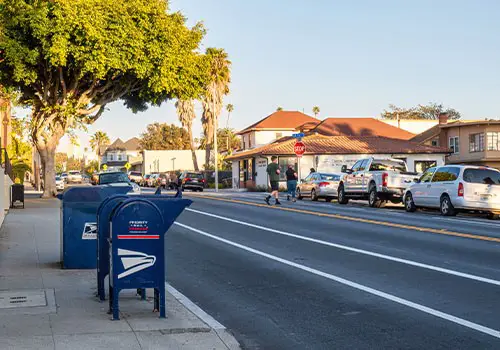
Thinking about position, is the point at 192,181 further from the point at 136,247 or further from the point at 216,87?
the point at 136,247

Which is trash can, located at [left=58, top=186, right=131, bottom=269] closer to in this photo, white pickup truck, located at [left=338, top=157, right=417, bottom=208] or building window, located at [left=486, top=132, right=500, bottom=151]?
white pickup truck, located at [left=338, top=157, right=417, bottom=208]

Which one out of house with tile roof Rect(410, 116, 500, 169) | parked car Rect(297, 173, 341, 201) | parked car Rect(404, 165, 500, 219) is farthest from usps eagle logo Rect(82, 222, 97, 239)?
house with tile roof Rect(410, 116, 500, 169)

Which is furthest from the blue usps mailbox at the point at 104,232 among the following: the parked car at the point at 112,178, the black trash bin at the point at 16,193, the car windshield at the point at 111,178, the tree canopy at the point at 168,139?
the tree canopy at the point at 168,139

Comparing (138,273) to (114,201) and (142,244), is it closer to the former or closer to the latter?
(142,244)

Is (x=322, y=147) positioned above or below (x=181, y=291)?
above

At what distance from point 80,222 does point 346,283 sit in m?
4.35

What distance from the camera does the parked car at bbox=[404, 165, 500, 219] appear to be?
2392 centimetres

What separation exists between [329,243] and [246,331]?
791 cm

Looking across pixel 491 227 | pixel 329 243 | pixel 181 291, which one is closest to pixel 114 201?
pixel 181 291

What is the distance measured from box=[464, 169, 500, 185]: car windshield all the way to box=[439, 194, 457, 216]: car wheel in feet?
3.37

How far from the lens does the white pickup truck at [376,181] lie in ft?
97.9

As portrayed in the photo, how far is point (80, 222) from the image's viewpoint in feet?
38.4

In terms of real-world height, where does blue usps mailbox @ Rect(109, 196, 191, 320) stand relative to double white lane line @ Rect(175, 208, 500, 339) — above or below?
above

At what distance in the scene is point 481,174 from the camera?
24.5 m
